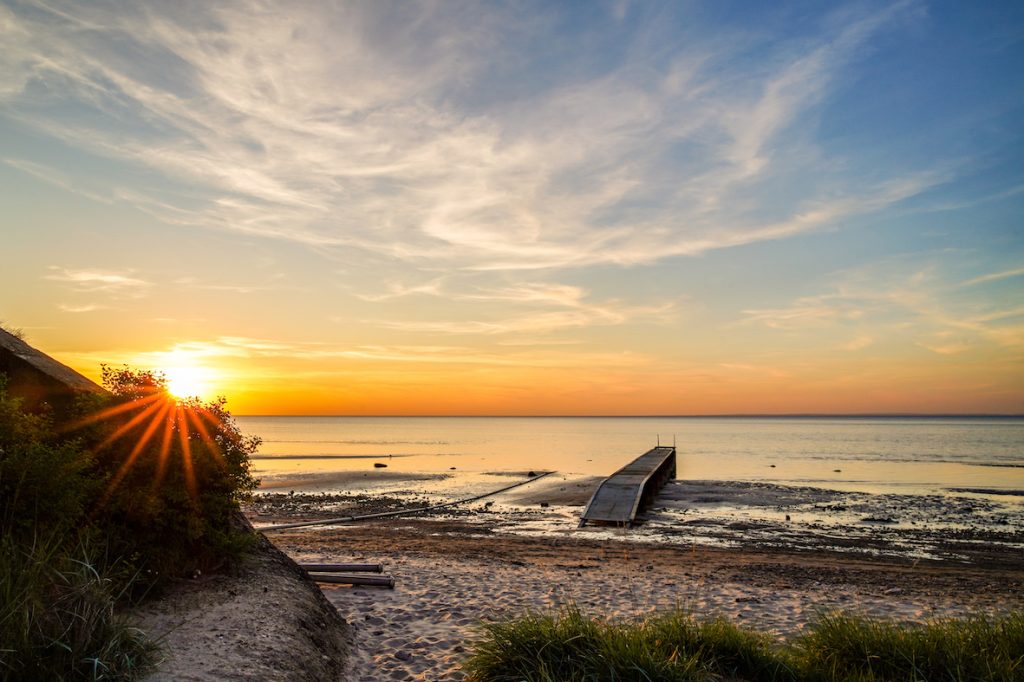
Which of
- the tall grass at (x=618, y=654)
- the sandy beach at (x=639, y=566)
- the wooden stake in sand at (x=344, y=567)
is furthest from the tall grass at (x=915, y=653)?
the wooden stake in sand at (x=344, y=567)

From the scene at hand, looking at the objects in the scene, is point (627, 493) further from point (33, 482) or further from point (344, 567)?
point (33, 482)

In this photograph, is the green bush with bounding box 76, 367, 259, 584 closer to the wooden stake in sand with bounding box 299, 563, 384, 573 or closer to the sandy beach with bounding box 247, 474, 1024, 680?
Answer: the sandy beach with bounding box 247, 474, 1024, 680

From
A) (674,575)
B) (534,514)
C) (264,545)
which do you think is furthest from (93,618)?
(534,514)

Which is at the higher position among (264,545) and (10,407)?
(10,407)

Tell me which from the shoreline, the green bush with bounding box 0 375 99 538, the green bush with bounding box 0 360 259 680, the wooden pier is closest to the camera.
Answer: the green bush with bounding box 0 360 259 680

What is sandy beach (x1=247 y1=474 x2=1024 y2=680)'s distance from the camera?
9.05 metres

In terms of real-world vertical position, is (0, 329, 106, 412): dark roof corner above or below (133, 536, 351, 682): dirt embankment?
above

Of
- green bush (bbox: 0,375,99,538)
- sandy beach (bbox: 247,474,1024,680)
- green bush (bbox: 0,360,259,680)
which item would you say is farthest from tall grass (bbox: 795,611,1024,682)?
green bush (bbox: 0,375,99,538)

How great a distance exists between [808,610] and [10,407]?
10.9 meters

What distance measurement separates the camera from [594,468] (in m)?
48.2

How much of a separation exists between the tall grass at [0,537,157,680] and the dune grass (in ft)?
10.3

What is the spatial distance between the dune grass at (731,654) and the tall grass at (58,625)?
10.3 feet

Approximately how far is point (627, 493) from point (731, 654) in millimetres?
18610

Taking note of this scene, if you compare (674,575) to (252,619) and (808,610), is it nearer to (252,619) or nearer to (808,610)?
(808,610)
